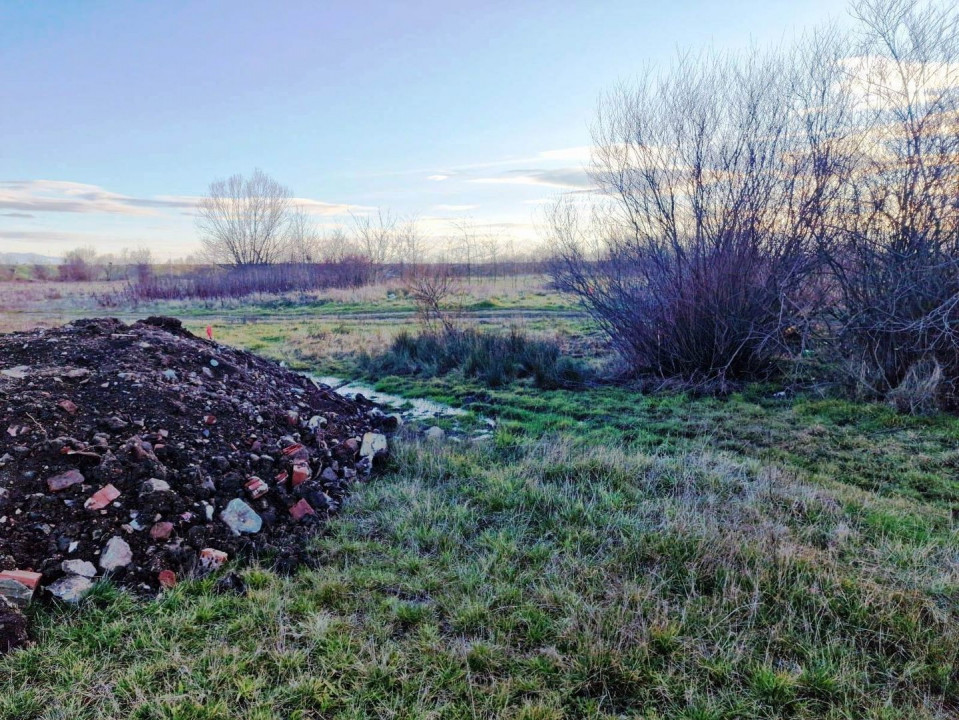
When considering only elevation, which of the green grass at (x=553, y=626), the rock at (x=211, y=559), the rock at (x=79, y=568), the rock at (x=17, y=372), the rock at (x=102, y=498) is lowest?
the green grass at (x=553, y=626)

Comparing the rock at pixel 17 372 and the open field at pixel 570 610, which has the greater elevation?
the rock at pixel 17 372

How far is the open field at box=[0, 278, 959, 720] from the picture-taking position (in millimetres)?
2262

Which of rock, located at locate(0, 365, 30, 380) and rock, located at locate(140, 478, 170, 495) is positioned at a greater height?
Result: rock, located at locate(0, 365, 30, 380)

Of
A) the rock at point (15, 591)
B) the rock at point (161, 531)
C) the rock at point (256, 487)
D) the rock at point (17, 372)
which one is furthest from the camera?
the rock at point (17, 372)

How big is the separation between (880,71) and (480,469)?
6922 mm

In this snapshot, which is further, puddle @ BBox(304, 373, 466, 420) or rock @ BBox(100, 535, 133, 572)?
puddle @ BBox(304, 373, 466, 420)

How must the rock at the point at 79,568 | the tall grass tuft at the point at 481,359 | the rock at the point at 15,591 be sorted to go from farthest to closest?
the tall grass tuft at the point at 481,359, the rock at the point at 79,568, the rock at the point at 15,591

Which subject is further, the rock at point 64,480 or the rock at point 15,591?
the rock at point 64,480

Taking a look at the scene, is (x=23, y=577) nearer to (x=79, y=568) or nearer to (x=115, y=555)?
(x=79, y=568)

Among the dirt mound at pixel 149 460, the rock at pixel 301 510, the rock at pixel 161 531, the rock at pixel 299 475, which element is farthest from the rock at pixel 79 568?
the rock at pixel 299 475

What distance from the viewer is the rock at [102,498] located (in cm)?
326

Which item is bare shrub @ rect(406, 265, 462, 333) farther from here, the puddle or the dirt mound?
the dirt mound

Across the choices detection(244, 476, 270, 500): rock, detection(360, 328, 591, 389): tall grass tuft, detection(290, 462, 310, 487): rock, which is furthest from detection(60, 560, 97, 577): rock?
detection(360, 328, 591, 389): tall grass tuft

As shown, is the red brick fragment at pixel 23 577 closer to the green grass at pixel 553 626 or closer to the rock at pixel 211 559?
the green grass at pixel 553 626
